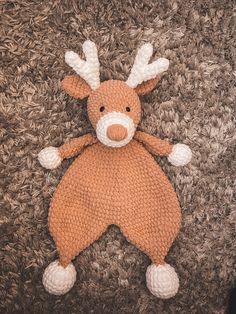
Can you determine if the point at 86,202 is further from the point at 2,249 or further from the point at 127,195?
the point at 2,249

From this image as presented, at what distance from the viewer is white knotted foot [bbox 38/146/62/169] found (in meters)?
0.92

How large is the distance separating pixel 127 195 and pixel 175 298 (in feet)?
0.92

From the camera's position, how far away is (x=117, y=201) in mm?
926

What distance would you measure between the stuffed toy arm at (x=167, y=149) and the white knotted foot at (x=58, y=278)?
0.32 m

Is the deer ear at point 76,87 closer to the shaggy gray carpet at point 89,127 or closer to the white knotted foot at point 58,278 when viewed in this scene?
the shaggy gray carpet at point 89,127

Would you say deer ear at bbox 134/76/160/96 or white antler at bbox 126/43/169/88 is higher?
white antler at bbox 126/43/169/88

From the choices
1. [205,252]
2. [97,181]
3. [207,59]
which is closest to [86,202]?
[97,181]

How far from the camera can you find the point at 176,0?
98cm

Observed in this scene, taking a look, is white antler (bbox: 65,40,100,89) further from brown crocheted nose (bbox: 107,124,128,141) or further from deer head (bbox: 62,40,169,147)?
brown crocheted nose (bbox: 107,124,128,141)

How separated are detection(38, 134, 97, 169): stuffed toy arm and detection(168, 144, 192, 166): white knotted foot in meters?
0.17

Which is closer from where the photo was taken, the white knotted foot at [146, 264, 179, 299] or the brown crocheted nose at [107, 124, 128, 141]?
the brown crocheted nose at [107, 124, 128, 141]

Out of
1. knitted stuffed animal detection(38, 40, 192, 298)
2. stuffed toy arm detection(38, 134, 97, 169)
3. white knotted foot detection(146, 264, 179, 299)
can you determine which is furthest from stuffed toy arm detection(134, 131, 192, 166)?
white knotted foot detection(146, 264, 179, 299)

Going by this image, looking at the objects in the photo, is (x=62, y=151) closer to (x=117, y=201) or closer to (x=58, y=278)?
(x=117, y=201)

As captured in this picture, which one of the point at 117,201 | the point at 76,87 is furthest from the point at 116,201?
the point at 76,87
